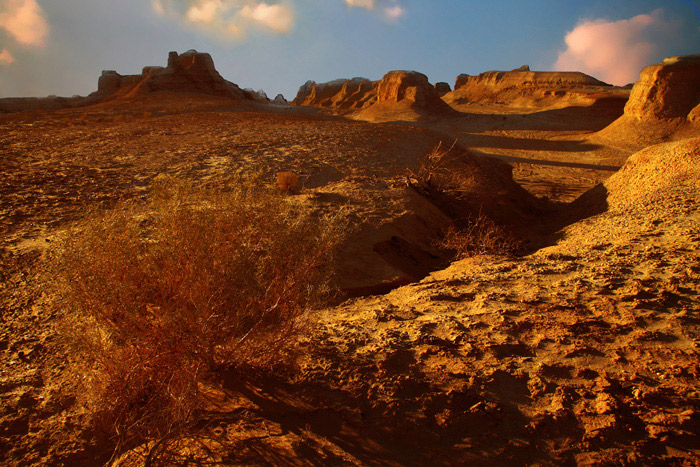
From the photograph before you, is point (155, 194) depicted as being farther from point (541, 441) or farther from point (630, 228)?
point (630, 228)

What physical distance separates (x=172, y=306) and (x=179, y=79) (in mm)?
28329

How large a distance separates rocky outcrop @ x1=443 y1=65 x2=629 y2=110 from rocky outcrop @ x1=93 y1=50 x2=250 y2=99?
733 inches

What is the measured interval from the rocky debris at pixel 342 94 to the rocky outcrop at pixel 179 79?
12.6 m

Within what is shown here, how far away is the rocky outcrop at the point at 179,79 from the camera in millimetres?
26047

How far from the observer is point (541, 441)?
2.25 m

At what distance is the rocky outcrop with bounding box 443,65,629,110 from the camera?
27.8 m

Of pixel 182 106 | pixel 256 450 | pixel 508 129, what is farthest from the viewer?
pixel 508 129

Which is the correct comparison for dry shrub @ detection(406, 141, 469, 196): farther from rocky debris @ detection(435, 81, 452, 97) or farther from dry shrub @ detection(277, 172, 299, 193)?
rocky debris @ detection(435, 81, 452, 97)

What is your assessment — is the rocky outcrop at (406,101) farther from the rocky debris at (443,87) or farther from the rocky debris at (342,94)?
the rocky debris at (443,87)

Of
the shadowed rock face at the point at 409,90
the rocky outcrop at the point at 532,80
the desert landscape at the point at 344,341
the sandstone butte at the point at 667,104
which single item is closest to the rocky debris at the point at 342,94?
the shadowed rock face at the point at 409,90

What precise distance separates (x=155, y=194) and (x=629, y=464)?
336cm

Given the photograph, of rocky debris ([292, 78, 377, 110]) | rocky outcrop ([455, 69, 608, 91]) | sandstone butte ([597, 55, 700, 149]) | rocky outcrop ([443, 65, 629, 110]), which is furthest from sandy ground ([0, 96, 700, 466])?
rocky debris ([292, 78, 377, 110])

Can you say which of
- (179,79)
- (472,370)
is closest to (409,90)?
(179,79)

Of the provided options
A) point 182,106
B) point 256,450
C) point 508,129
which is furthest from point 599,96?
point 256,450
